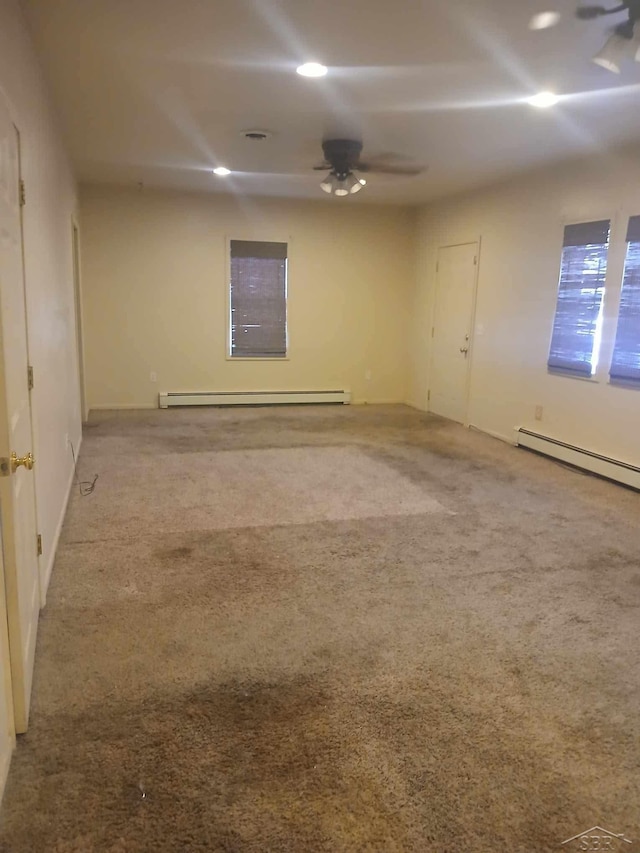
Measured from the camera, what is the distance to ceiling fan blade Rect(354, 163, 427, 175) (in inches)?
212

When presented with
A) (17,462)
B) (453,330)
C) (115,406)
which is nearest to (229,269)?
(115,406)

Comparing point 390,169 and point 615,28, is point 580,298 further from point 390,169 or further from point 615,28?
point 615,28

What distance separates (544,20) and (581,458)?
337cm

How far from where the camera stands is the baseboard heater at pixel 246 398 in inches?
291

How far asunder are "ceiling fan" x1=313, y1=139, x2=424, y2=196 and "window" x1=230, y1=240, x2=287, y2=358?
7.11ft

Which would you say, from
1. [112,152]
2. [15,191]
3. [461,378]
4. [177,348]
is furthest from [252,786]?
[177,348]

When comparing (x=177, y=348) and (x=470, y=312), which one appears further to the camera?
(x=177, y=348)

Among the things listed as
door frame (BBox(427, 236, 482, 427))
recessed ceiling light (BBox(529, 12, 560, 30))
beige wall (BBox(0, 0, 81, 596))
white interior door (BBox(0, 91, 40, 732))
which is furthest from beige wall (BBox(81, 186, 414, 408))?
recessed ceiling light (BBox(529, 12, 560, 30))

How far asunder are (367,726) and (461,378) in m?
5.34

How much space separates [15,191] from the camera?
2.34 metres

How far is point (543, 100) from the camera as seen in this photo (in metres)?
3.67

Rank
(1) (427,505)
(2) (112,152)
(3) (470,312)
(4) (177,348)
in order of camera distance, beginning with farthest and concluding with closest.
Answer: (4) (177,348)
(3) (470,312)
(2) (112,152)
(1) (427,505)

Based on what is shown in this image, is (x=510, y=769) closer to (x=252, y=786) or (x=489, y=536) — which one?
(x=252, y=786)

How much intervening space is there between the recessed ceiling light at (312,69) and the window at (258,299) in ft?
13.5
